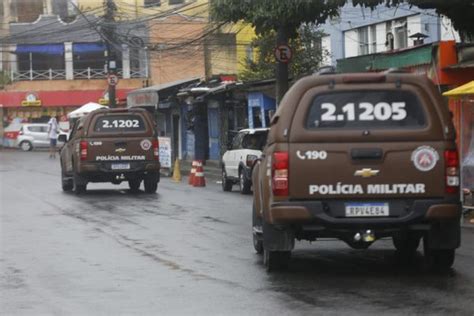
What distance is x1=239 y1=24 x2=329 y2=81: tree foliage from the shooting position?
34.1 m

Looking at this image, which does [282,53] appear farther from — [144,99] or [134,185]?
[144,99]

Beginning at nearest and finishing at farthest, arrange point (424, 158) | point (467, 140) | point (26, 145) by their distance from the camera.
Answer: point (424, 158) → point (467, 140) → point (26, 145)

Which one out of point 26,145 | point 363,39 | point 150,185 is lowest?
point 150,185

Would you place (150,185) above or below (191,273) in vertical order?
above

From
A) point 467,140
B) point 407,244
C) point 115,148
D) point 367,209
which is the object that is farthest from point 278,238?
point 115,148

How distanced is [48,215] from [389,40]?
16.3m

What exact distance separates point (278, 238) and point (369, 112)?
64.4 inches

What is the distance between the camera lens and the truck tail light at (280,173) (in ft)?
30.8

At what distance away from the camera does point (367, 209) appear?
9453 mm

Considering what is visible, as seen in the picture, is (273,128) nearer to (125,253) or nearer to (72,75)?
(125,253)

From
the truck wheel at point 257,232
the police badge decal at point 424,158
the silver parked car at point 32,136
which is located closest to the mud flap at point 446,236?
the police badge decal at point 424,158

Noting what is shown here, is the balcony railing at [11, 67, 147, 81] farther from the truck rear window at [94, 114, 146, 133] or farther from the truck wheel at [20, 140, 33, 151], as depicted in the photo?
the truck rear window at [94, 114, 146, 133]

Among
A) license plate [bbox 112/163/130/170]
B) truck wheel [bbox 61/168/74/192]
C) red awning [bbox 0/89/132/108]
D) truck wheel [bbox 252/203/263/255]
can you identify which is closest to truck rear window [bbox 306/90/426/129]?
truck wheel [bbox 252/203/263/255]

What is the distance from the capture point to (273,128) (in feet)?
32.3
